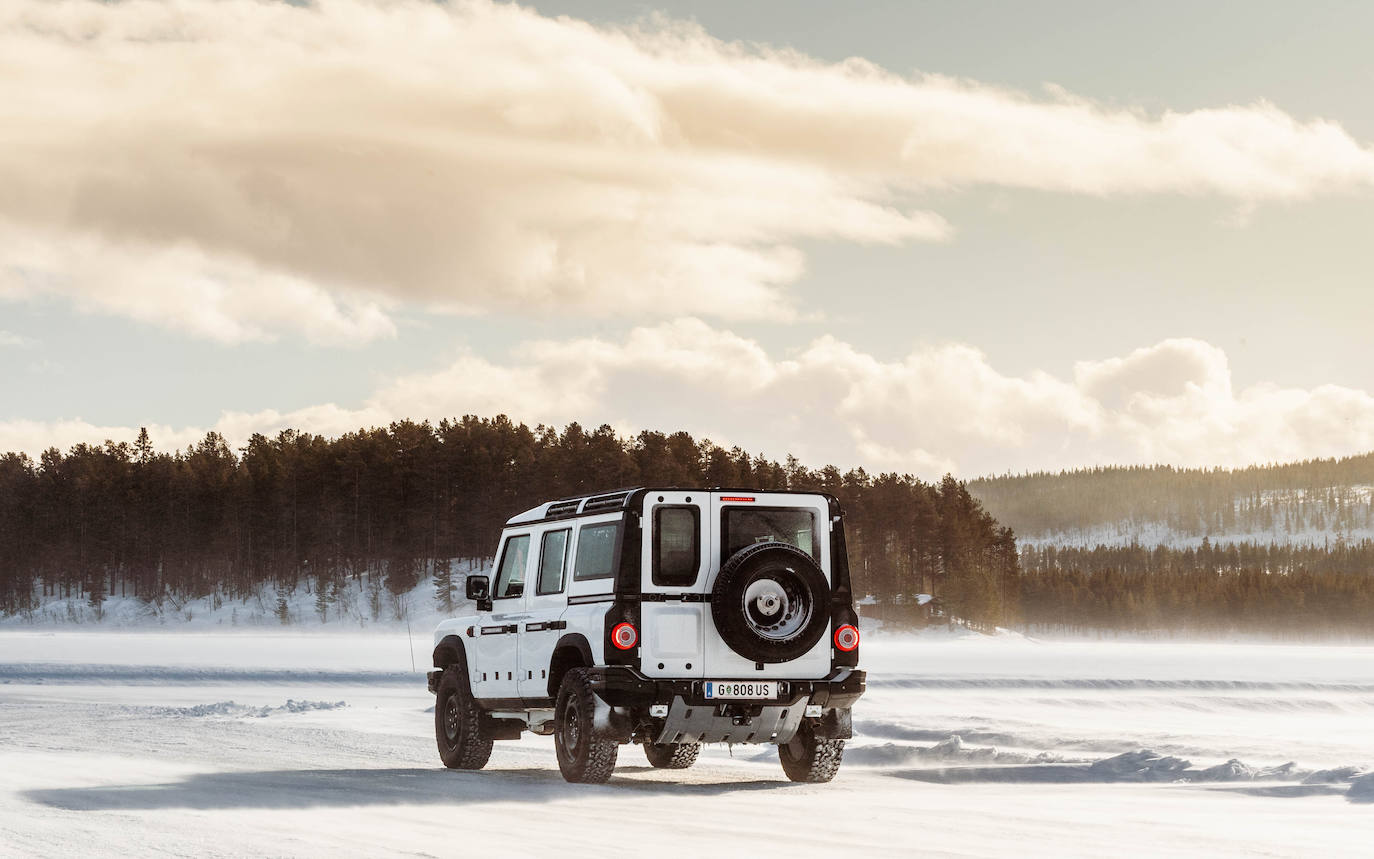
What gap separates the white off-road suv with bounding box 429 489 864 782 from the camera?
A: 14562 millimetres

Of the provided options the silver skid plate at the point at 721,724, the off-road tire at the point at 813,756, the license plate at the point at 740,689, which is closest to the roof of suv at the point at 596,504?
the license plate at the point at 740,689

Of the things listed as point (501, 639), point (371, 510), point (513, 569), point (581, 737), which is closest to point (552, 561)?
point (513, 569)

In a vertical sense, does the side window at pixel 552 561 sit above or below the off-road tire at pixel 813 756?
above

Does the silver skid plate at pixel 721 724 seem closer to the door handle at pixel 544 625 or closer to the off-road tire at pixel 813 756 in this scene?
the off-road tire at pixel 813 756

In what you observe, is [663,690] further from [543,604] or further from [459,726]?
[459,726]

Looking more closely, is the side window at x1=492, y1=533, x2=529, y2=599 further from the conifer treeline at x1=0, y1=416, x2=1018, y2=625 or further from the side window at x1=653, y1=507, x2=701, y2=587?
the conifer treeline at x1=0, y1=416, x2=1018, y2=625

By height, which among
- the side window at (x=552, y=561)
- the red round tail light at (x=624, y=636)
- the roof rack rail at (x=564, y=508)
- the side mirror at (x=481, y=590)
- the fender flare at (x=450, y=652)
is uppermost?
the roof rack rail at (x=564, y=508)

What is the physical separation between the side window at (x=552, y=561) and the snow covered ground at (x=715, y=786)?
201 centimetres

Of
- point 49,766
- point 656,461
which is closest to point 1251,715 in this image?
point 49,766

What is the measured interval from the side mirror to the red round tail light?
8.64 ft

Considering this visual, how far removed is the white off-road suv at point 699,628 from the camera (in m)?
14.6

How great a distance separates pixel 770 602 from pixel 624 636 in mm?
1468

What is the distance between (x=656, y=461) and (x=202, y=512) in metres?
39.1

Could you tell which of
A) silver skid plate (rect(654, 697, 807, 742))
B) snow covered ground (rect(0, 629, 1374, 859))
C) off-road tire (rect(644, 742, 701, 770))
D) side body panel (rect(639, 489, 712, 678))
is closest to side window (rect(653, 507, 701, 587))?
side body panel (rect(639, 489, 712, 678))
